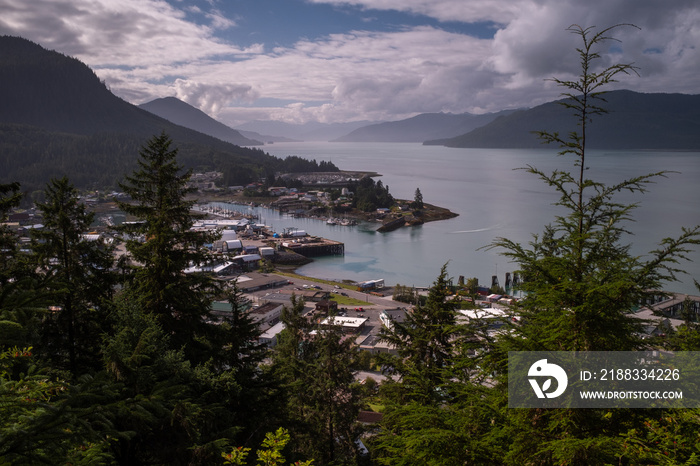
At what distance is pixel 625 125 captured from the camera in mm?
133250

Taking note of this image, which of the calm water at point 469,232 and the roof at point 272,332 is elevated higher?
the calm water at point 469,232

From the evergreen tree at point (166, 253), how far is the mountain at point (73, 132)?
57.2 metres

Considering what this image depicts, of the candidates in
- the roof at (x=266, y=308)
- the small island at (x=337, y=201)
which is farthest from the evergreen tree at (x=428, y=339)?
the small island at (x=337, y=201)

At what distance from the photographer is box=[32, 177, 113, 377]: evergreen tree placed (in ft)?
14.3

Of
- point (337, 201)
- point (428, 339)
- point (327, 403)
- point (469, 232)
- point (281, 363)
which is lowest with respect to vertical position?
point (469, 232)

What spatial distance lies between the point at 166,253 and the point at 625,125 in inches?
6364

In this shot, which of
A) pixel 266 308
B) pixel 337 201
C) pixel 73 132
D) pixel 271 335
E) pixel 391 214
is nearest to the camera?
pixel 271 335

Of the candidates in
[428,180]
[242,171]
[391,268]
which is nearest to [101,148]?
[242,171]

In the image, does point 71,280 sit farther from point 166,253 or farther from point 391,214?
point 391,214

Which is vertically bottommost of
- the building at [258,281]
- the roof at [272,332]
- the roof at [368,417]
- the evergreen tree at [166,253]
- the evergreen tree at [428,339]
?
the building at [258,281]

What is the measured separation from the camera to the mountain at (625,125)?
122 meters

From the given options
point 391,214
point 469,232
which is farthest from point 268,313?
point 391,214

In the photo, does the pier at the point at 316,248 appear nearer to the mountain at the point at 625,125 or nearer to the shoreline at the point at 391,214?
the shoreline at the point at 391,214

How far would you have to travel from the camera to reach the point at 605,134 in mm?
132375
